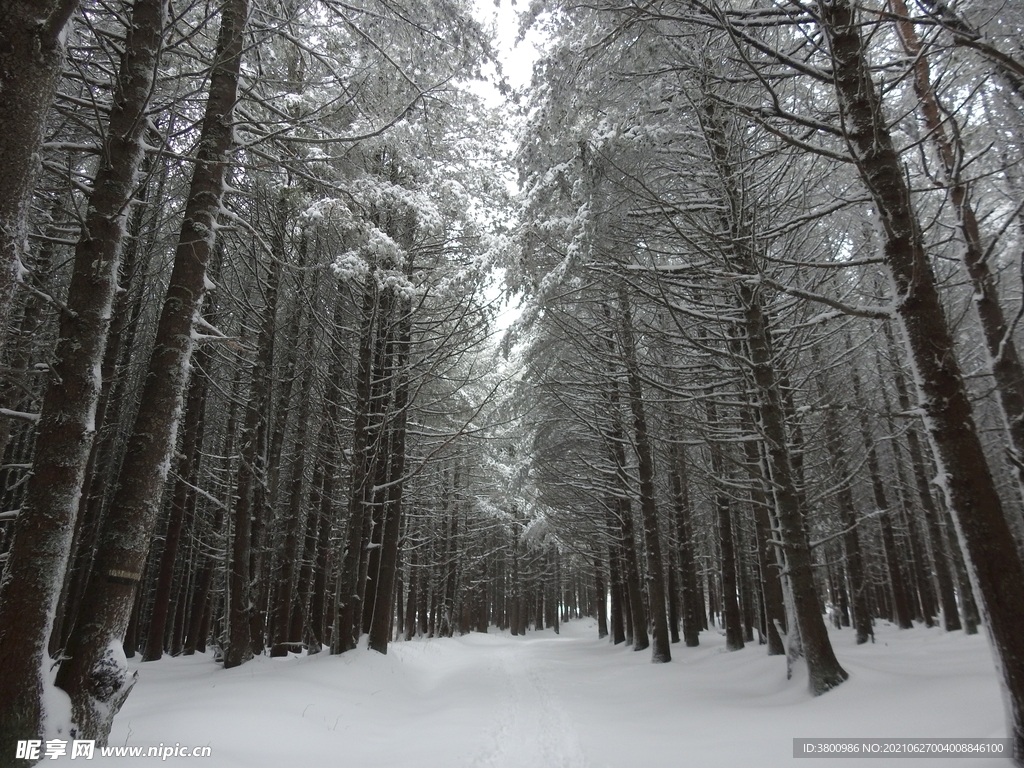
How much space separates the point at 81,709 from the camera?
3352 mm

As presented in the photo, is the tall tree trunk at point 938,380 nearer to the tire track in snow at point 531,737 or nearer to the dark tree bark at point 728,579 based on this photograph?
the tire track in snow at point 531,737

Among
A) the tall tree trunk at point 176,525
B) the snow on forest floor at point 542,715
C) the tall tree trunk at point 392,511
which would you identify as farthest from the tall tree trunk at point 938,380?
the tall tree trunk at point 176,525

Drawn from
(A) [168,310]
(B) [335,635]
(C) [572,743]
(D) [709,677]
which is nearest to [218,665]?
(B) [335,635]

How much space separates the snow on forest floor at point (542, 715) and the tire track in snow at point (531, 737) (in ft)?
0.08

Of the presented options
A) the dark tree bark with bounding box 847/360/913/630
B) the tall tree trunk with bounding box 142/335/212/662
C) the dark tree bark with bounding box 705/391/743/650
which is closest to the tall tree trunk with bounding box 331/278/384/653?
the tall tree trunk with bounding box 142/335/212/662

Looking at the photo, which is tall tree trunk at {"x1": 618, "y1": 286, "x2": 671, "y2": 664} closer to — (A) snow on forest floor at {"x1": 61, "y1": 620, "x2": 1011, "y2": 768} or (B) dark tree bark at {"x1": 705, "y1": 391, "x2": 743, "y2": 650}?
(B) dark tree bark at {"x1": 705, "y1": 391, "x2": 743, "y2": 650}

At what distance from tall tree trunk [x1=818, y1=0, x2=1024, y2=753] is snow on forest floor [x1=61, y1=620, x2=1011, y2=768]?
0.85 m

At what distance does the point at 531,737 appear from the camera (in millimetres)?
6242

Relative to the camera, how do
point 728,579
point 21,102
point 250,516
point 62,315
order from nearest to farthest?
point 21,102
point 62,315
point 250,516
point 728,579

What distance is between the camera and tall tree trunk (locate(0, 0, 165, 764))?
259 cm

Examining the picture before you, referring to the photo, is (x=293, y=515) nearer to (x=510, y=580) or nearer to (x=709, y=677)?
(x=709, y=677)

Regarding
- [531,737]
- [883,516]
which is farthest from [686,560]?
[531,737]

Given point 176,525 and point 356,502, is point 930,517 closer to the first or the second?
point 356,502

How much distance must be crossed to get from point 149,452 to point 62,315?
1.16 metres
